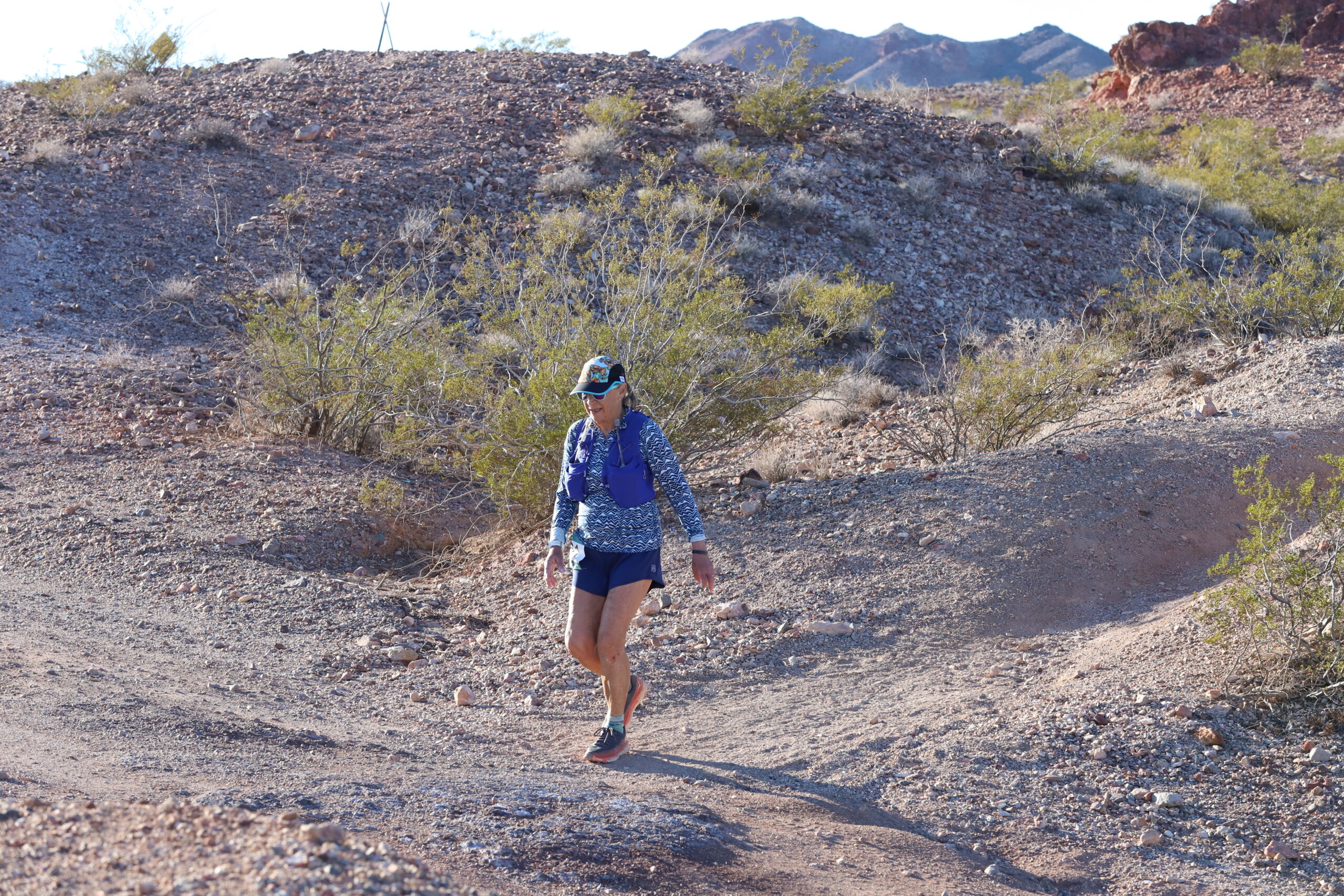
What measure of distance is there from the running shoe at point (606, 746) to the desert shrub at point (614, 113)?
1326 cm

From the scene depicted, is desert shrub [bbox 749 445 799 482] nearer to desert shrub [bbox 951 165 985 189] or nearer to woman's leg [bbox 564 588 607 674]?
woman's leg [bbox 564 588 607 674]

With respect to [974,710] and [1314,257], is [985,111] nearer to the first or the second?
[1314,257]

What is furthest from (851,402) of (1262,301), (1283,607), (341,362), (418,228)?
(1283,607)

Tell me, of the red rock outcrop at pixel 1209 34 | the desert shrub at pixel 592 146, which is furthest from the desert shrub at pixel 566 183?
the red rock outcrop at pixel 1209 34

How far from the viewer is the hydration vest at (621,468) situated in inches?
159

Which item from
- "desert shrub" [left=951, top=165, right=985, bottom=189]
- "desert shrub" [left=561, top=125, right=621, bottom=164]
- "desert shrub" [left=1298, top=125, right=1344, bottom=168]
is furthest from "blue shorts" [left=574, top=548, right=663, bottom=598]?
"desert shrub" [left=1298, top=125, right=1344, bottom=168]

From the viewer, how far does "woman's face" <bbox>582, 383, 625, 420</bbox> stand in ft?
13.2

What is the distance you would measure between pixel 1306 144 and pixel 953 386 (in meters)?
17.7

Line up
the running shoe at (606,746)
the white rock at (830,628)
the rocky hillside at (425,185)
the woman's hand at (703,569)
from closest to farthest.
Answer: the woman's hand at (703,569)
the running shoe at (606,746)
the white rock at (830,628)
the rocky hillside at (425,185)

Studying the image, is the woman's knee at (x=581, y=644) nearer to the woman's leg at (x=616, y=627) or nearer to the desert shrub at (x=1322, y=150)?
the woman's leg at (x=616, y=627)

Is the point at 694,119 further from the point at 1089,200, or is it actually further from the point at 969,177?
the point at 1089,200

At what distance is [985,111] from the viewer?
23.5 meters

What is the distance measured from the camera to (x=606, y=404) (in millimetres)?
4035

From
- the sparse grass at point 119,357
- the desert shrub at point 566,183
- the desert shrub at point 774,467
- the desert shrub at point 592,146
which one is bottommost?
the desert shrub at point 774,467
